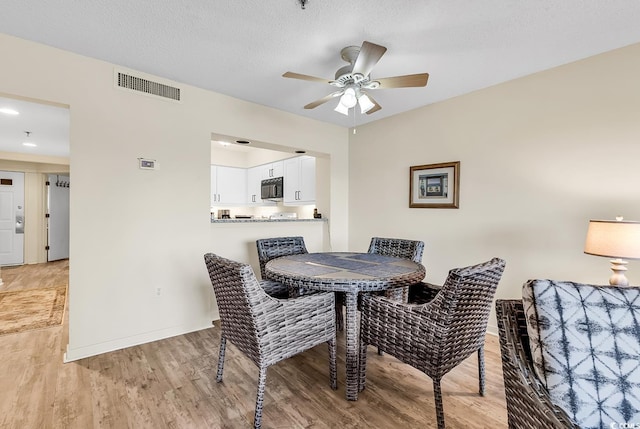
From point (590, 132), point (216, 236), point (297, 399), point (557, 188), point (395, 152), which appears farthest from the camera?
point (395, 152)

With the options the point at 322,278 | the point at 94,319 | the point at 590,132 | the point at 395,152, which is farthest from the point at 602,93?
the point at 94,319

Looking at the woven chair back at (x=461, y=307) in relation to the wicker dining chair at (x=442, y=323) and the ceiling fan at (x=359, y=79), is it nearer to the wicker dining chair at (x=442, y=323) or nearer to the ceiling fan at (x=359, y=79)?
the wicker dining chair at (x=442, y=323)

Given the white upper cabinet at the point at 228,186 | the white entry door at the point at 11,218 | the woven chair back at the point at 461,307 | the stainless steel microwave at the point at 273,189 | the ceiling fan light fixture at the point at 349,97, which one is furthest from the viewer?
the white entry door at the point at 11,218

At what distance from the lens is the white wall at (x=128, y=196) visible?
7.68 ft

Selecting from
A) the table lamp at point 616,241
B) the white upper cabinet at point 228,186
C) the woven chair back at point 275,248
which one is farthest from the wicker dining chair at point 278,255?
the white upper cabinet at point 228,186

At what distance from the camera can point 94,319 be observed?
8.02 ft

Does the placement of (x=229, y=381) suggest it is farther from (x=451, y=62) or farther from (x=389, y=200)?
(x=451, y=62)

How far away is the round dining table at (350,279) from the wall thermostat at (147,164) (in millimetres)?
1468

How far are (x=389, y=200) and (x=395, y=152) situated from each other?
0.60 meters

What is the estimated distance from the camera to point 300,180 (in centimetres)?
490

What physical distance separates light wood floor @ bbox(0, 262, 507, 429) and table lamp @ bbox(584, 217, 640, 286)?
3.43 feet

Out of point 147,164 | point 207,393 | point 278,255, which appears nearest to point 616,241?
point 278,255

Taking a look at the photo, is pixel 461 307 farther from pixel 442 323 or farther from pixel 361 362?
pixel 361 362

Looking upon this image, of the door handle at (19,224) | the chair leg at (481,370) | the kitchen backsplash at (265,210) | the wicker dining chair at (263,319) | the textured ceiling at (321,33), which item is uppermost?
the textured ceiling at (321,33)
